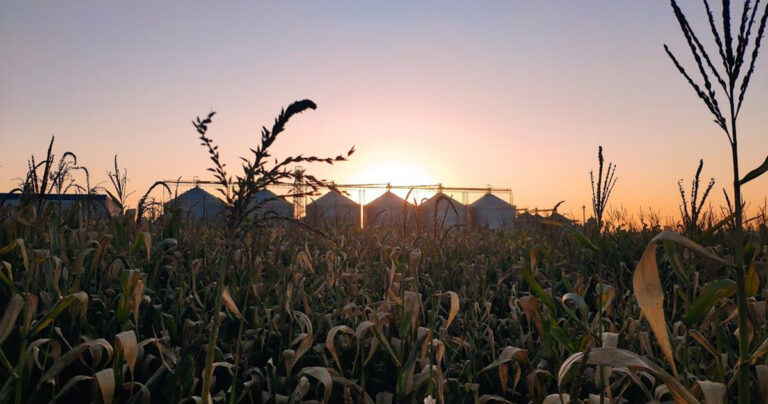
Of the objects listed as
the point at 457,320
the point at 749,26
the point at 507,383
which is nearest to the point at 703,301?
the point at 749,26

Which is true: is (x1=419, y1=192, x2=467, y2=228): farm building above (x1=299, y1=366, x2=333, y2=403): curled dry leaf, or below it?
above

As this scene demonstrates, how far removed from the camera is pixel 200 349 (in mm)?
2990

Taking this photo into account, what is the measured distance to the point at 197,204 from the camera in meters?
15.0

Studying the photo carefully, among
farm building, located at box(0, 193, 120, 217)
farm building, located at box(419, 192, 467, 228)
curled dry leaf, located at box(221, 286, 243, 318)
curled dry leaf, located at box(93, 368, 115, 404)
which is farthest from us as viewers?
farm building, located at box(0, 193, 120, 217)

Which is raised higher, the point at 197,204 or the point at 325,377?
the point at 197,204

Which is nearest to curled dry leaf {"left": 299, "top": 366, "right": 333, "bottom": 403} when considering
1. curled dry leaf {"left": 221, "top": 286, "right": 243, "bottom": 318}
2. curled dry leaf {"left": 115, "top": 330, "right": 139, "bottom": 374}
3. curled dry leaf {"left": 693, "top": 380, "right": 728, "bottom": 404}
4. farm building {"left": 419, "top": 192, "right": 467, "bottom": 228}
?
curled dry leaf {"left": 221, "top": 286, "right": 243, "bottom": 318}

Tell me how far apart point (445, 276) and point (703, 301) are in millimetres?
3833

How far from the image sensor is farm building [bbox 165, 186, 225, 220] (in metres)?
5.40

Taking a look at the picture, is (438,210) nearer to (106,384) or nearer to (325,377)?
(325,377)

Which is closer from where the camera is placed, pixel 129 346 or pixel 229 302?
pixel 229 302

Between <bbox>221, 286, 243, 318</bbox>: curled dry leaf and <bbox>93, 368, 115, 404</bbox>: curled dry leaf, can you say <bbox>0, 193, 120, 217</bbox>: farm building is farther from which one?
<bbox>221, 286, 243, 318</bbox>: curled dry leaf

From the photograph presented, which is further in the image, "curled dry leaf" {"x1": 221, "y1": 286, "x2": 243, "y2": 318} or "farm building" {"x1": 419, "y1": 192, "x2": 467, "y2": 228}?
"farm building" {"x1": 419, "y1": 192, "x2": 467, "y2": 228}

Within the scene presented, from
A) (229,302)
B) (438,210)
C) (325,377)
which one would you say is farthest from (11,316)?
(438,210)

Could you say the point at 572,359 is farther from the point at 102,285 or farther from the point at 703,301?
the point at 102,285
